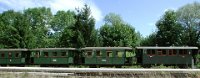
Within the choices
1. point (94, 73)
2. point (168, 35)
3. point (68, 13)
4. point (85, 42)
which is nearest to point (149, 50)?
point (85, 42)

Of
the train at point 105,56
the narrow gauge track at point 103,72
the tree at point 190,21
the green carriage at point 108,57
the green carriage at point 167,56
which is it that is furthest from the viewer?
the tree at point 190,21

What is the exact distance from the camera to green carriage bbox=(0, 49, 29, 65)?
4603 cm

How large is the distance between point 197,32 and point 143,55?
33.3 metres

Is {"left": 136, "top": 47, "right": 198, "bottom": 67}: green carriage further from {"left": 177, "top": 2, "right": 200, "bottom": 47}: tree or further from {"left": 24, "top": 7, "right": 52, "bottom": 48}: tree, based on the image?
{"left": 24, "top": 7, "right": 52, "bottom": 48}: tree

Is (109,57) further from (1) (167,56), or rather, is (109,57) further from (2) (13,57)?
(2) (13,57)

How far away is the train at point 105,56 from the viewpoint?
135 ft

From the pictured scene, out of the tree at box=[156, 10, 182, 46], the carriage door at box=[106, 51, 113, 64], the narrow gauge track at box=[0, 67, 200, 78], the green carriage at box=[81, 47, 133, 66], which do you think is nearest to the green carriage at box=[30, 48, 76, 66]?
the green carriage at box=[81, 47, 133, 66]

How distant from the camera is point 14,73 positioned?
19.2 feet

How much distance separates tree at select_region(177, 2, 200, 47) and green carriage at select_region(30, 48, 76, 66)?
106ft

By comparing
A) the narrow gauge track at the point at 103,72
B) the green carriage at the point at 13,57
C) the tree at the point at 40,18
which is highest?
the tree at the point at 40,18

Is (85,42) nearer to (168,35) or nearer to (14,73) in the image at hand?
(168,35)

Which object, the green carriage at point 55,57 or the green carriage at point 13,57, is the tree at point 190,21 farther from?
the green carriage at point 13,57

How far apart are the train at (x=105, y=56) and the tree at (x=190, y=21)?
90.3 ft

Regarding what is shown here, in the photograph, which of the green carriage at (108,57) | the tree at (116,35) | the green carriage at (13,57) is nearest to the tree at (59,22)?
the tree at (116,35)
